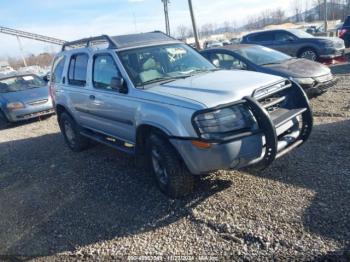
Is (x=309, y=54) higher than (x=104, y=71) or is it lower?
lower

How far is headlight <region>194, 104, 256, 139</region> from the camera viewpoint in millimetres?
3307

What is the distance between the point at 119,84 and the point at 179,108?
114cm

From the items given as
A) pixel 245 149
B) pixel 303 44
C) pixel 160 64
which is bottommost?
pixel 303 44

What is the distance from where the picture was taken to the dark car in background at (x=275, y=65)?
707cm

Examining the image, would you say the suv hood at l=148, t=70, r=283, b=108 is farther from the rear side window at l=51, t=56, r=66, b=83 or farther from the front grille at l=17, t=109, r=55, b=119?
the front grille at l=17, t=109, r=55, b=119

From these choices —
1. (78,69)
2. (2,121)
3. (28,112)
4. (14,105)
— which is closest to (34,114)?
(28,112)

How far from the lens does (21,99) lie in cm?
1007

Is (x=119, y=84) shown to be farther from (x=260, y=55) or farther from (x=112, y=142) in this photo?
(x=260, y=55)

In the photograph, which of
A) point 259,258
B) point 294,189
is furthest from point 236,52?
point 259,258

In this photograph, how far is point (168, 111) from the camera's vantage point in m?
3.58

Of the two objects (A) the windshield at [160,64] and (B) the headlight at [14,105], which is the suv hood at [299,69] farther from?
Result: (B) the headlight at [14,105]

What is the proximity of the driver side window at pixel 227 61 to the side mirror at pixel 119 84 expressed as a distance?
13.7 feet

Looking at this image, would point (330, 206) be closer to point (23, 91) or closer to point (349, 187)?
point (349, 187)

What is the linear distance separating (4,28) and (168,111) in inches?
2021
